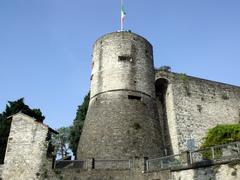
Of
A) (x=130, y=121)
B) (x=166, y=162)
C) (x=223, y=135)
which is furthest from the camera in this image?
(x=223, y=135)

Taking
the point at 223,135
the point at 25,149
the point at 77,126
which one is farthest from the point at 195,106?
the point at 25,149

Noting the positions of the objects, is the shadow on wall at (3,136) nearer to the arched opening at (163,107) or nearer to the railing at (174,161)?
the railing at (174,161)

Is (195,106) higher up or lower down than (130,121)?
higher up

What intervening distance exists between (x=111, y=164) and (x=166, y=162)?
2.77 meters

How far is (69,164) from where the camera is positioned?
1533 cm

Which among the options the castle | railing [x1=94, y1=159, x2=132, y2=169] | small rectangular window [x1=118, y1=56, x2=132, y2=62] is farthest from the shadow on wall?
small rectangular window [x1=118, y1=56, x2=132, y2=62]

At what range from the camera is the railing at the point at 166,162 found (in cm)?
1427

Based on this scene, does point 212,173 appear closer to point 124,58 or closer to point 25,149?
point 25,149

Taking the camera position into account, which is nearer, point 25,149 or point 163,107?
point 25,149

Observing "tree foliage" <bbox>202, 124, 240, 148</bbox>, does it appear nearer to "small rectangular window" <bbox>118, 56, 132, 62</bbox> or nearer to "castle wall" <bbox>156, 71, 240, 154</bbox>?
"castle wall" <bbox>156, 71, 240, 154</bbox>

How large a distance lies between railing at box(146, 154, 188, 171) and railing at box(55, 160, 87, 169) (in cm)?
323

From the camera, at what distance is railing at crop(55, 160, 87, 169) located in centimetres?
1520

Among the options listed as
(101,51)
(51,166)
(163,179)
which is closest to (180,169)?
(163,179)

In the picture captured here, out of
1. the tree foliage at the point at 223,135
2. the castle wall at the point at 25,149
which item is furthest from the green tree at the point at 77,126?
the tree foliage at the point at 223,135
